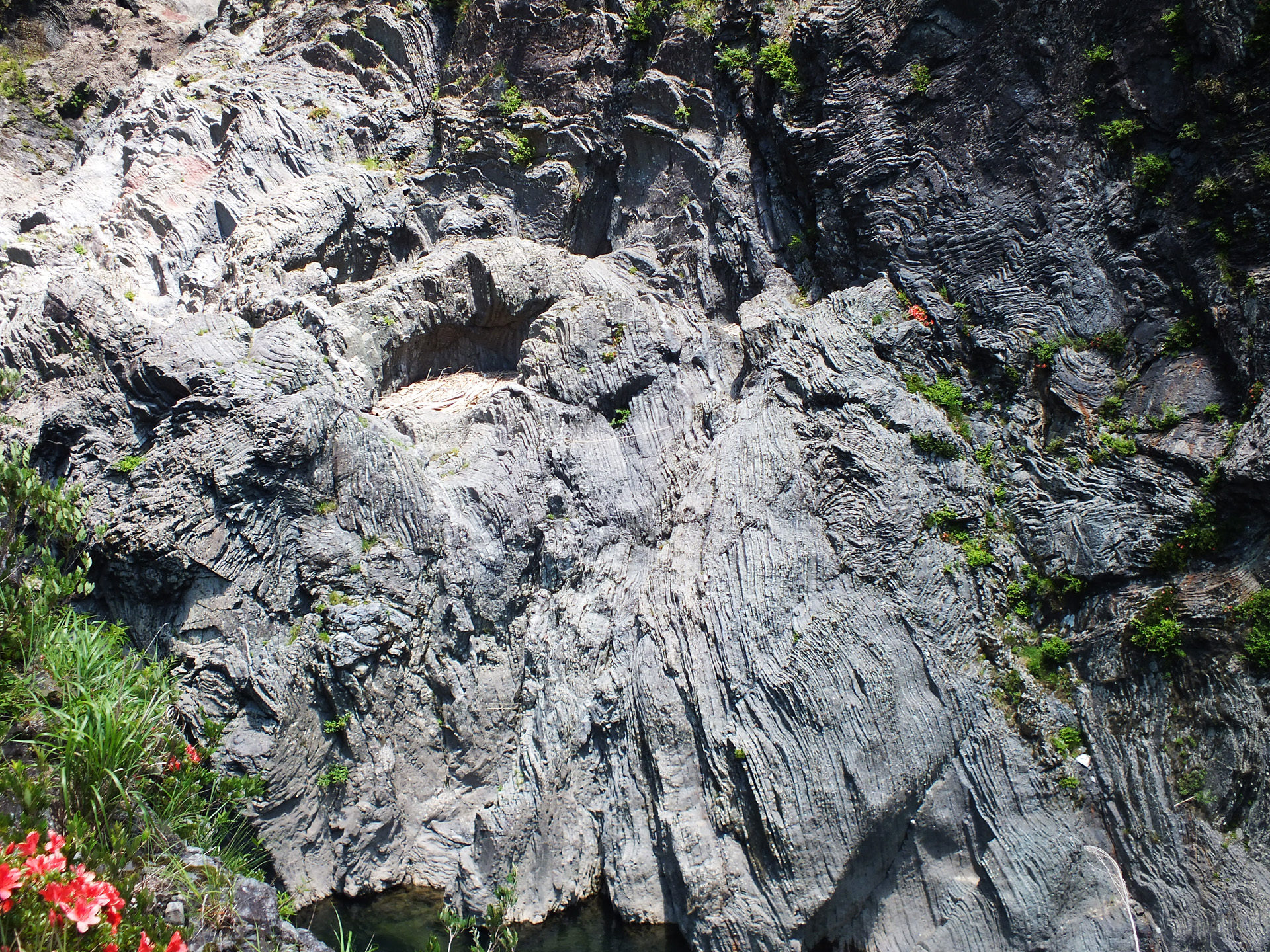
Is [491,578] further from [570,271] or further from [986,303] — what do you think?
[986,303]

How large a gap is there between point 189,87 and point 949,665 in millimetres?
16102

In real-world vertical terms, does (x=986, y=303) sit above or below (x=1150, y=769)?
above

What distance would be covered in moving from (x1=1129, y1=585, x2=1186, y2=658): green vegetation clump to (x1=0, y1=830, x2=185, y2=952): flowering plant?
9266 millimetres

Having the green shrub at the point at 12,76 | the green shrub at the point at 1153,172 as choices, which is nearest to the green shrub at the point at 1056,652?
the green shrub at the point at 1153,172

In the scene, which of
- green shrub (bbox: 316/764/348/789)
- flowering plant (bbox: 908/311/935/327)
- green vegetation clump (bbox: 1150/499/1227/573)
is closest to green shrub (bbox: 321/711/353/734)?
green shrub (bbox: 316/764/348/789)

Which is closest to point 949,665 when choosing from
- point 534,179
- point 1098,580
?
point 1098,580

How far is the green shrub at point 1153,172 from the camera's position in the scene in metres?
9.25

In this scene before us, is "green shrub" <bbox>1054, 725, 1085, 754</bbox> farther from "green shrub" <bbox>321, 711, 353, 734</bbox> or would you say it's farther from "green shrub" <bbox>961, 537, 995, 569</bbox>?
"green shrub" <bbox>321, 711, 353, 734</bbox>

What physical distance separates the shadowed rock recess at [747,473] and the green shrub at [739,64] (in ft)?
0.32

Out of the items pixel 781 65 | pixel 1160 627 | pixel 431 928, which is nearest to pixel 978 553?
pixel 1160 627

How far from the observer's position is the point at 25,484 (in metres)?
6.42

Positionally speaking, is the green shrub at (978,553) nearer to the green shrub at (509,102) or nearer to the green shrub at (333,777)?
the green shrub at (333,777)

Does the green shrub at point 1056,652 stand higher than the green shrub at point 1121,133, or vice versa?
the green shrub at point 1121,133

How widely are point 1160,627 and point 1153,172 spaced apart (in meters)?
6.02
